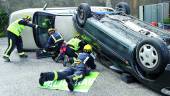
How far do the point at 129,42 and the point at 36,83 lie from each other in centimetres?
214

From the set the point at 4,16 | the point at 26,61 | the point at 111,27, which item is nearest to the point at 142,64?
the point at 111,27

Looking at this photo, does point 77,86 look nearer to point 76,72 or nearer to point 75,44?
point 76,72

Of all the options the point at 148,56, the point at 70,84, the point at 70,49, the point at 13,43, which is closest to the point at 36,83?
the point at 70,84

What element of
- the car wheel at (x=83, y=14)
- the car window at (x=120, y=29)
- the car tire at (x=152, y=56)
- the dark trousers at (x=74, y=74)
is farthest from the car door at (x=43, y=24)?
the car tire at (x=152, y=56)

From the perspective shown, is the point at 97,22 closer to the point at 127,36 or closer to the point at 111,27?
the point at 111,27

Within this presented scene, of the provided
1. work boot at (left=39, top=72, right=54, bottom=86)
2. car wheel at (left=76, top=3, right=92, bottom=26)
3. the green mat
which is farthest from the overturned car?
work boot at (left=39, top=72, right=54, bottom=86)

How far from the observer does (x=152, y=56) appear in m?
5.75

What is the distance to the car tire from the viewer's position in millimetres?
5594

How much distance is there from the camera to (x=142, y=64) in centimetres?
595

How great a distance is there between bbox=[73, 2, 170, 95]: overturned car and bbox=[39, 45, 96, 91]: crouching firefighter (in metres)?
0.36

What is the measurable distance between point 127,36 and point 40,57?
11.2 feet

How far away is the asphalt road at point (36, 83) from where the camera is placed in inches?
241

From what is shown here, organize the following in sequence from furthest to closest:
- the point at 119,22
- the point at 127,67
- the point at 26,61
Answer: the point at 26,61
the point at 119,22
the point at 127,67

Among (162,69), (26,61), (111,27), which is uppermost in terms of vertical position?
(111,27)
